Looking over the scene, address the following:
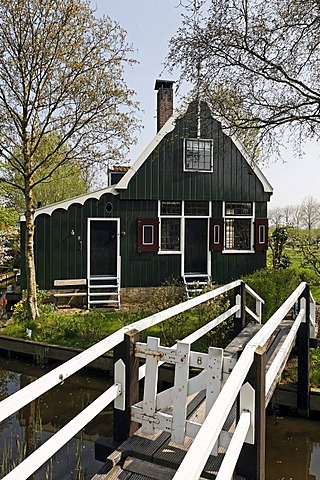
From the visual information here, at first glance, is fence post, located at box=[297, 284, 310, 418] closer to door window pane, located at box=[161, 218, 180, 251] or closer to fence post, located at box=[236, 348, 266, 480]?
fence post, located at box=[236, 348, 266, 480]

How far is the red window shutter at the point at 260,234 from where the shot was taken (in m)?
12.5

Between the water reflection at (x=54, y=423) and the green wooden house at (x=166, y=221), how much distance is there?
149 inches

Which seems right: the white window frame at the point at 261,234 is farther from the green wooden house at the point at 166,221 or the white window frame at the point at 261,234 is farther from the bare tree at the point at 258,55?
the bare tree at the point at 258,55

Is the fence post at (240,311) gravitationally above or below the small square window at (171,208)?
below

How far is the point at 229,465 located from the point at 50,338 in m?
6.68

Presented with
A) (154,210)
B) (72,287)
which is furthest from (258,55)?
(72,287)

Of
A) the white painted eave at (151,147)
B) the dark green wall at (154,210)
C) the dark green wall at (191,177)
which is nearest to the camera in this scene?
the dark green wall at (154,210)

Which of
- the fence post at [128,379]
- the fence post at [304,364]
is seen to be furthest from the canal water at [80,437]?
the fence post at [128,379]

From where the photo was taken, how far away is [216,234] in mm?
12211

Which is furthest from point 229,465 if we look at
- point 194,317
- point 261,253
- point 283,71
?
point 261,253

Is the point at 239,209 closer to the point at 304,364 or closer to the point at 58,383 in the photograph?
the point at 304,364

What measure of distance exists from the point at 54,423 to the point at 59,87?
20.9 ft

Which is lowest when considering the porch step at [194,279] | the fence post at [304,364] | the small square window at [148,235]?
the fence post at [304,364]

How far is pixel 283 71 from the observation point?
6.98m
